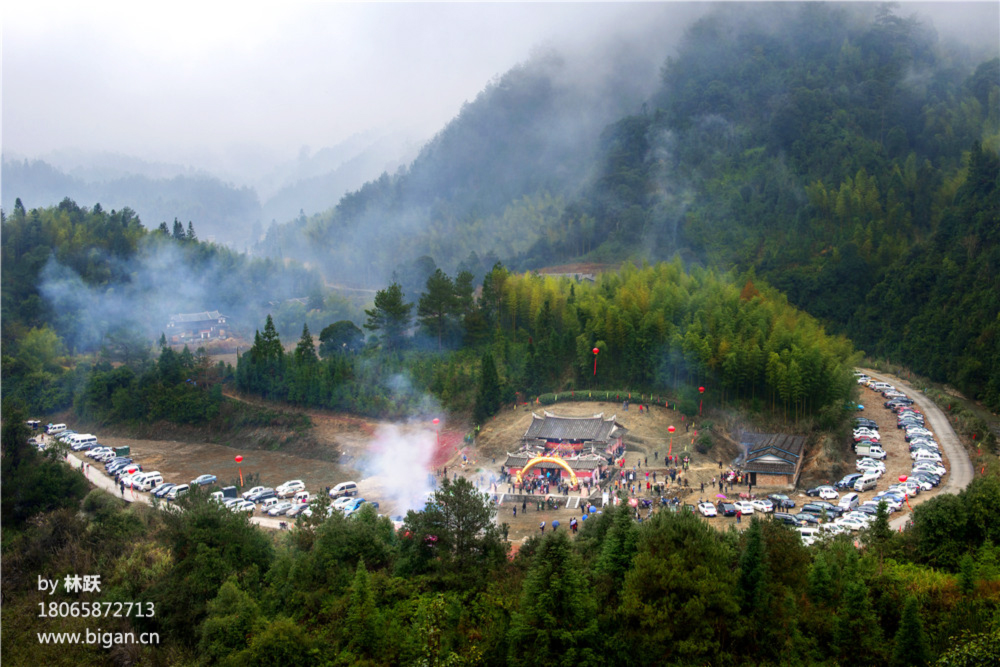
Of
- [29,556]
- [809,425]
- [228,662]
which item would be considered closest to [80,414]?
[29,556]

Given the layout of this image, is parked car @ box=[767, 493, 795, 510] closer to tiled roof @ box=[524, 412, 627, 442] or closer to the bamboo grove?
tiled roof @ box=[524, 412, 627, 442]

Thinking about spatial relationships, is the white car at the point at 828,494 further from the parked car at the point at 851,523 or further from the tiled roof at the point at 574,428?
the tiled roof at the point at 574,428

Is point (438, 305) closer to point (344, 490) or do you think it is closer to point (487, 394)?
point (487, 394)

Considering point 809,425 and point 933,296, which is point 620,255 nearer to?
point 933,296

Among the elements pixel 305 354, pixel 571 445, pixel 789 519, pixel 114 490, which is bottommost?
pixel 114 490

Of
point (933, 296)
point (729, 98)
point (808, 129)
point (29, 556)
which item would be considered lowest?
point (29, 556)

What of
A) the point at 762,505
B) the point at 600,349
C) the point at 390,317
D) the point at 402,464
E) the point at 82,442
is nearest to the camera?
the point at 762,505

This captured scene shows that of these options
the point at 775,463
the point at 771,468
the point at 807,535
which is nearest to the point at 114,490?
the point at 771,468

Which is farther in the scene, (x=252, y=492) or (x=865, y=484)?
(x=252, y=492)
